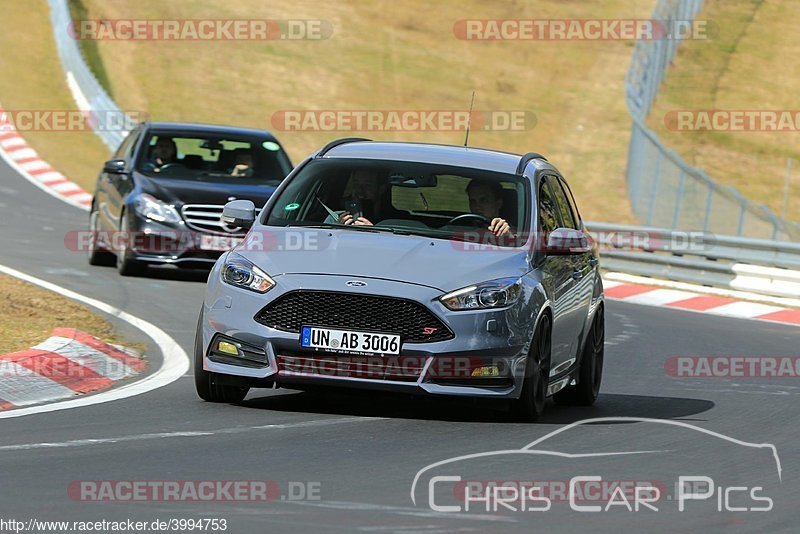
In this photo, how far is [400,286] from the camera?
9.52 meters

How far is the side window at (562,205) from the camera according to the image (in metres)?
11.7

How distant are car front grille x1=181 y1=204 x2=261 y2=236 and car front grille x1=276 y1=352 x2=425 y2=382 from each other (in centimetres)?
861

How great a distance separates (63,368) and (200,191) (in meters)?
7.33

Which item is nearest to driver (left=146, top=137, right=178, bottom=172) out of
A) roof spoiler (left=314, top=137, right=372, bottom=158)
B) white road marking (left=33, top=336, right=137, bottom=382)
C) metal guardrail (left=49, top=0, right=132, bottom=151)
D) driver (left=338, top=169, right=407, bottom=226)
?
white road marking (left=33, top=336, right=137, bottom=382)

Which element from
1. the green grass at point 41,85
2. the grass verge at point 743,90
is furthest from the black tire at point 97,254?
the grass verge at point 743,90

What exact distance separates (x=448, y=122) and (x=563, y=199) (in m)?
32.1

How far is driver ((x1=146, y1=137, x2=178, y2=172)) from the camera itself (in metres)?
19.0

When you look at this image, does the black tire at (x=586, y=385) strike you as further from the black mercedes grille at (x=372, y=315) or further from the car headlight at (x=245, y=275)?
the car headlight at (x=245, y=275)

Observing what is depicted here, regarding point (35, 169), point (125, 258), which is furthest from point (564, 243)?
point (35, 169)

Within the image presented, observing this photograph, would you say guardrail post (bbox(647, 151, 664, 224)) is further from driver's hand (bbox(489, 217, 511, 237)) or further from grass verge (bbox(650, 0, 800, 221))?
driver's hand (bbox(489, 217, 511, 237))

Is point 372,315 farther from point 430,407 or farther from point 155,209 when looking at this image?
point 155,209

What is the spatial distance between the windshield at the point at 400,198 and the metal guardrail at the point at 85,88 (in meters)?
23.4

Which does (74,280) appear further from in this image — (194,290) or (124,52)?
(124,52)

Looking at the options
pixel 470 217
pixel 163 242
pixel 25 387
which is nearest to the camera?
pixel 25 387
